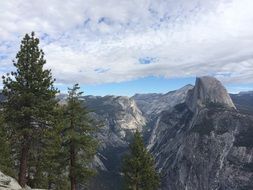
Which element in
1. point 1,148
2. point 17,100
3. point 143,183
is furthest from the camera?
point 143,183

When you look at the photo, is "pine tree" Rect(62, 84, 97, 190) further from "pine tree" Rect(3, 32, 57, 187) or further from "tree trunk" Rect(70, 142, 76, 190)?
"pine tree" Rect(3, 32, 57, 187)

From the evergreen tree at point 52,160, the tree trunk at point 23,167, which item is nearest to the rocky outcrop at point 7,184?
the tree trunk at point 23,167

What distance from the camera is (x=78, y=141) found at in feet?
157

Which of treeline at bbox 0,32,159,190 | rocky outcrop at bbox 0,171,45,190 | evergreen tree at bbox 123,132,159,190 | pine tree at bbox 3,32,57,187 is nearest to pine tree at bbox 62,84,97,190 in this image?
treeline at bbox 0,32,159,190

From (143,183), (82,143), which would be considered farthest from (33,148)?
(143,183)

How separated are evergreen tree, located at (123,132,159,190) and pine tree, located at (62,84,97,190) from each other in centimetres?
1644

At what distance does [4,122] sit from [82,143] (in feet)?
32.9

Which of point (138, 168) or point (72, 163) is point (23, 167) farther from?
point (138, 168)

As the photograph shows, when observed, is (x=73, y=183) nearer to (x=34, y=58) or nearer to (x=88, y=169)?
(x=88, y=169)

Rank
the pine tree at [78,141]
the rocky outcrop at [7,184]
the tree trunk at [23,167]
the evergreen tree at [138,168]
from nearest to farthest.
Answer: the rocky outcrop at [7,184] → the tree trunk at [23,167] → the pine tree at [78,141] → the evergreen tree at [138,168]

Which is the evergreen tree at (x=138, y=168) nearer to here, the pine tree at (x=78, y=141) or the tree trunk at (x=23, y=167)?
the pine tree at (x=78, y=141)

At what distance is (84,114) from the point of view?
49156 millimetres

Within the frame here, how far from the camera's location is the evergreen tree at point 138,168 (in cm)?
6469

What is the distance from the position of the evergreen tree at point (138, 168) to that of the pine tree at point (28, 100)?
1002 inches
